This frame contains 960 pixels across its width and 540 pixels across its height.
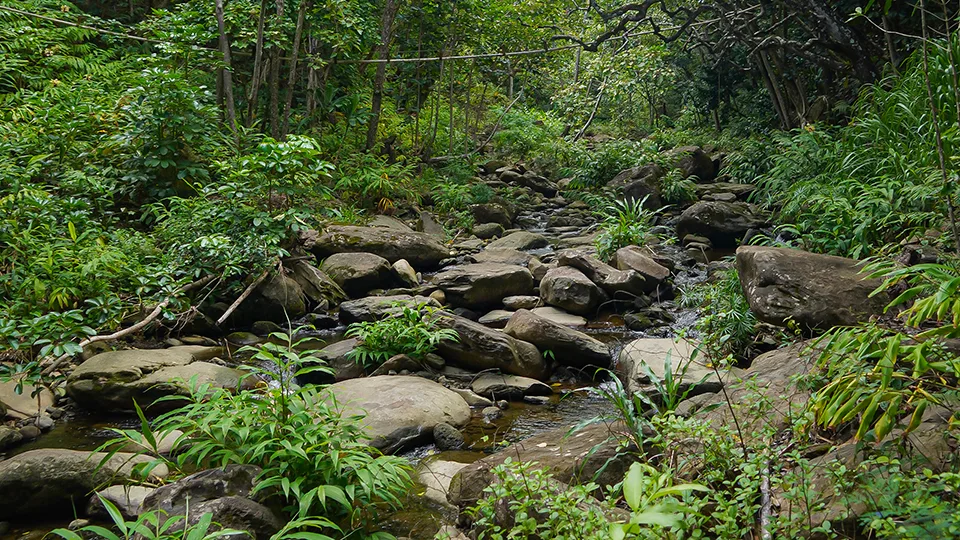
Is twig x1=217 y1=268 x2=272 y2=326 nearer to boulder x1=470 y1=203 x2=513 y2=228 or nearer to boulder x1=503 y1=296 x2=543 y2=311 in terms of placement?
boulder x1=503 y1=296 x2=543 y2=311

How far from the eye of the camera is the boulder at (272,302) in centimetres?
714

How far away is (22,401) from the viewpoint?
489 centimetres

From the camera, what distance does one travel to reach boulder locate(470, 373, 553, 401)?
5.44 m

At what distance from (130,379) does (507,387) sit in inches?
116

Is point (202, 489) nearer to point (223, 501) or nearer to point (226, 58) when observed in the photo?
point (223, 501)

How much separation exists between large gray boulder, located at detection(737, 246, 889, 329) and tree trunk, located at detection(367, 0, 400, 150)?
915 centimetres

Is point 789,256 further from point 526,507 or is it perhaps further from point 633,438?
point 526,507

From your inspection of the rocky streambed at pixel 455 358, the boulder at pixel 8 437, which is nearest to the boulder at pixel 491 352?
the rocky streambed at pixel 455 358

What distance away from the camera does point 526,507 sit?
7.96 feet

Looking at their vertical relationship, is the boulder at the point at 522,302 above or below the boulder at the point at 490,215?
below

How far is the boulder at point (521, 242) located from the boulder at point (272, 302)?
4.12 metres

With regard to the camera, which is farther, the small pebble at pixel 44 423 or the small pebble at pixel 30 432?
the small pebble at pixel 44 423

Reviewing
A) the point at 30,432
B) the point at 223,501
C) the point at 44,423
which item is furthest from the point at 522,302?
the point at 223,501

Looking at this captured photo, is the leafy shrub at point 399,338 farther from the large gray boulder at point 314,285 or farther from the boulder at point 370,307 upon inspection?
the large gray boulder at point 314,285
